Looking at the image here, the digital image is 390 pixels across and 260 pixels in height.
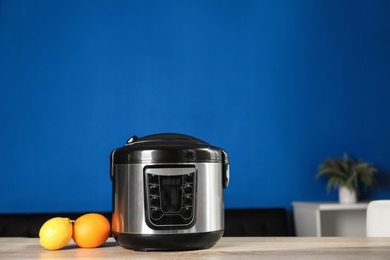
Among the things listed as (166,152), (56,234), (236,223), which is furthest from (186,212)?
(236,223)

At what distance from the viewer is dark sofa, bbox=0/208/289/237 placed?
9.59ft

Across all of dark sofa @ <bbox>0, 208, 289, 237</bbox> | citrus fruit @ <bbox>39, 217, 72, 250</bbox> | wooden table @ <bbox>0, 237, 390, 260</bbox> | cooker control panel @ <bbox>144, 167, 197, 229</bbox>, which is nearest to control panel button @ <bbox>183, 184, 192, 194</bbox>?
cooker control panel @ <bbox>144, 167, 197, 229</bbox>

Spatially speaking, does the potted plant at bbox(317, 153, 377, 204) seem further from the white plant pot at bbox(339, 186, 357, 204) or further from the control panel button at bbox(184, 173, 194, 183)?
the control panel button at bbox(184, 173, 194, 183)

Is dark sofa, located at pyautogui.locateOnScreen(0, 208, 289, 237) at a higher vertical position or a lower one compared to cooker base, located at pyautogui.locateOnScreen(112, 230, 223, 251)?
lower

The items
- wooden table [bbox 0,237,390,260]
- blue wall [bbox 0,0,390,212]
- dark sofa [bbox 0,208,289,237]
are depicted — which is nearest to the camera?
wooden table [bbox 0,237,390,260]

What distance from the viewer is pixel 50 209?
310cm

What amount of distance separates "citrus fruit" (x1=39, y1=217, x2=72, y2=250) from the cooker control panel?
0.18 metres

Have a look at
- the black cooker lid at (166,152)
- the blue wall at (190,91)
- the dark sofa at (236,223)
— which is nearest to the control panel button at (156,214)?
the black cooker lid at (166,152)

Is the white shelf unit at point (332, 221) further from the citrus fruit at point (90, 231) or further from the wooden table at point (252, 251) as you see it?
the citrus fruit at point (90, 231)

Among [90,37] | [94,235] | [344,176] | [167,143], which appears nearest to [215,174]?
[167,143]

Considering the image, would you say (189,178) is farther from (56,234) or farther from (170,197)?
(56,234)

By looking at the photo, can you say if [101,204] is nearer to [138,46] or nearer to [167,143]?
[138,46]

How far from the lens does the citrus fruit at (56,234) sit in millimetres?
1132

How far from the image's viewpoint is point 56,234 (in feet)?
3.71
